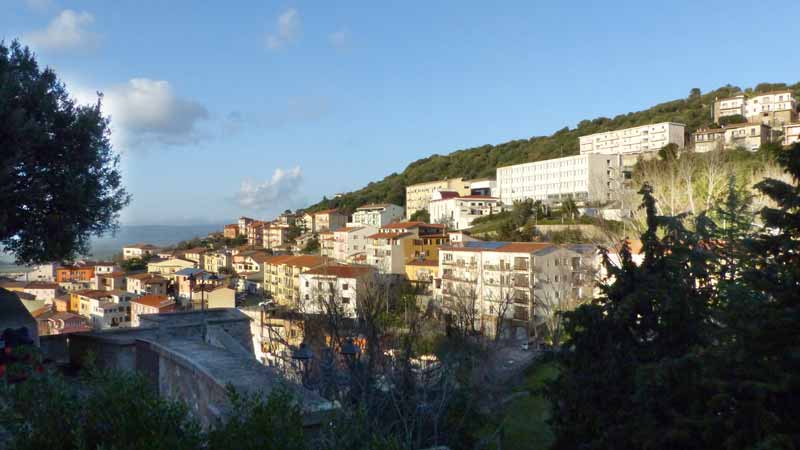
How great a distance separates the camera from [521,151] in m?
107

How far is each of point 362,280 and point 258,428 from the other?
36.0 metres

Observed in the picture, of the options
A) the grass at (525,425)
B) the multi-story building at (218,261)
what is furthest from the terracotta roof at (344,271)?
the multi-story building at (218,261)

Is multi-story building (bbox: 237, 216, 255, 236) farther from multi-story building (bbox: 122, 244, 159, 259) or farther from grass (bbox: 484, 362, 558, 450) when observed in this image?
grass (bbox: 484, 362, 558, 450)

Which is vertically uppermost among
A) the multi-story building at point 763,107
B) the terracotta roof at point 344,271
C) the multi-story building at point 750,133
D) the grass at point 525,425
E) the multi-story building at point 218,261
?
the multi-story building at point 763,107

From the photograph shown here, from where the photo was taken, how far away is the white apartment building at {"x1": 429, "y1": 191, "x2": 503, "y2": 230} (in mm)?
68438

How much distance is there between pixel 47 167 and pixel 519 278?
3161 cm

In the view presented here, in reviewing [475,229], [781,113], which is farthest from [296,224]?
[781,113]

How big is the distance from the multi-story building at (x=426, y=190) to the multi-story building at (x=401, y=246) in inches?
1288

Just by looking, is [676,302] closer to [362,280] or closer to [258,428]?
[258,428]

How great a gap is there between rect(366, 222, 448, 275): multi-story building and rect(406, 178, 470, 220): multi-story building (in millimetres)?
32707

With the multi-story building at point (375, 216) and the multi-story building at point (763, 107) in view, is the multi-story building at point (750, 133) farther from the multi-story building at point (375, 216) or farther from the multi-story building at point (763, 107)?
the multi-story building at point (375, 216)

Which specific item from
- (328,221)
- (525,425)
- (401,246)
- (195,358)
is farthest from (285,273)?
(195,358)

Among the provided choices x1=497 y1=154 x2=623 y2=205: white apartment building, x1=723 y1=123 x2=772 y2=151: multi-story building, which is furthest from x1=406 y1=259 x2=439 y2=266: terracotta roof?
x1=723 y1=123 x2=772 y2=151: multi-story building

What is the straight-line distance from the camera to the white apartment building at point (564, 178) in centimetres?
6788
